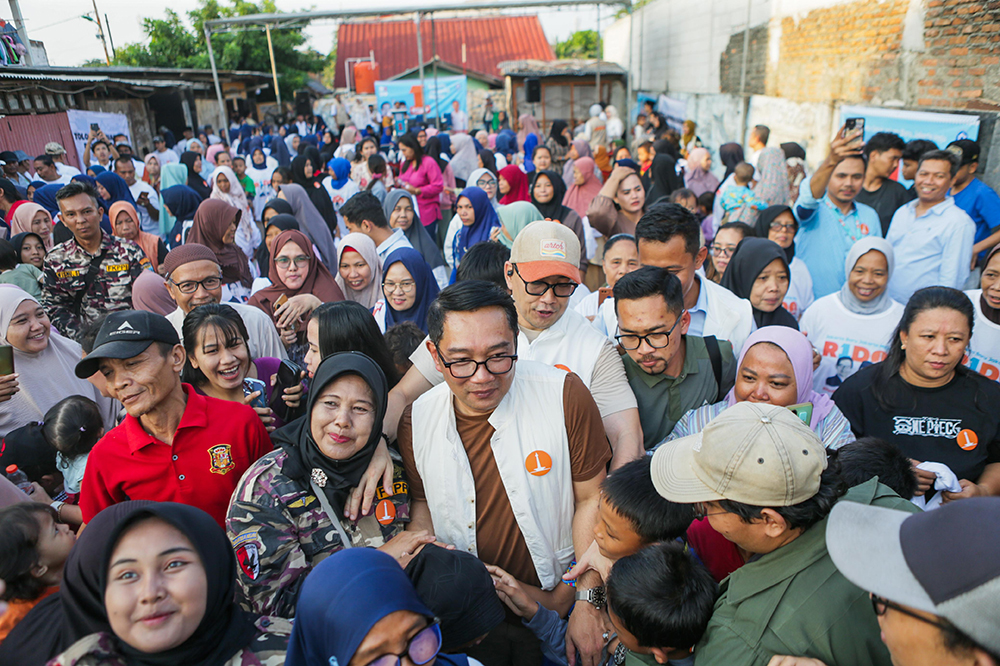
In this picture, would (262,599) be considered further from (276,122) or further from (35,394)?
(276,122)

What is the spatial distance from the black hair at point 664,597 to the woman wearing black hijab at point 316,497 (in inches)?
28.5

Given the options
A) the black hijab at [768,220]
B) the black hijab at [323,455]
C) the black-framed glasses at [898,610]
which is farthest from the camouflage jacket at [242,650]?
the black hijab at [768,220]

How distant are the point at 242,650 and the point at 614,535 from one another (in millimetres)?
1198

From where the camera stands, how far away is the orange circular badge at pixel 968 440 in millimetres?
2473

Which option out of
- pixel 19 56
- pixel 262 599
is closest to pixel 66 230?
pixel 262 599

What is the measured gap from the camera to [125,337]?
2.25m

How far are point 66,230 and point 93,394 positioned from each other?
2432 mm

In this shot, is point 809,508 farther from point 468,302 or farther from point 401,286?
point 401,286

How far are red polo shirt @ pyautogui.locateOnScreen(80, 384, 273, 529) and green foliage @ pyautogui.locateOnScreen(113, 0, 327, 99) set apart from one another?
28008 mm

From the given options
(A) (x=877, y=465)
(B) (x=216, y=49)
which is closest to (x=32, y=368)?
(A) (x=877, y=465)

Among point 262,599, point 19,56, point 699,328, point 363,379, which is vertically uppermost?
point 19,56

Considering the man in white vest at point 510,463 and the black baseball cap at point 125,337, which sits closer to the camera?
the man in white vest at point 510,463

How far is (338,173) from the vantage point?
342 inches

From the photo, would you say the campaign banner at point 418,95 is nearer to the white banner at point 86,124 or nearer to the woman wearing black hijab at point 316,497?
the white banner at point 86,124
